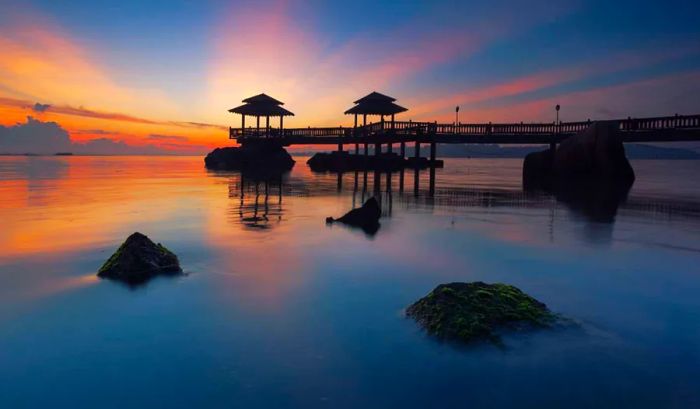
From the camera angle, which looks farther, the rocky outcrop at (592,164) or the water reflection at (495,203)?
the rocky outcrop at (592,164)

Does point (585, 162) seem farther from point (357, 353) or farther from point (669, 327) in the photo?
point (357, 353)

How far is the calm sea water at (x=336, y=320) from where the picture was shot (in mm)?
4262

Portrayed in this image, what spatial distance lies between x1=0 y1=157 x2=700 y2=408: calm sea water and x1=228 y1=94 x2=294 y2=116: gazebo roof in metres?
35.0

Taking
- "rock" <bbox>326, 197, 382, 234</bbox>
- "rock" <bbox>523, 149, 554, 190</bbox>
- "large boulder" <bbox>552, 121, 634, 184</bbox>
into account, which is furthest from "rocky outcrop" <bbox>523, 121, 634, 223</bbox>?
"rock" <bbox>326, 197, 382, 234</bbox>

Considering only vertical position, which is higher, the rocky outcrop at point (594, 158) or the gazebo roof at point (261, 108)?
the gazebo roof at point (261, 108)

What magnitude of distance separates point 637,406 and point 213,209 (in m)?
15.4

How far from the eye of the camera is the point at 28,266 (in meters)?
8.80

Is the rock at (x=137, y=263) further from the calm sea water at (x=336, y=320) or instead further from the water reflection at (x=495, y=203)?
the water reflection at (x=495, y=203)

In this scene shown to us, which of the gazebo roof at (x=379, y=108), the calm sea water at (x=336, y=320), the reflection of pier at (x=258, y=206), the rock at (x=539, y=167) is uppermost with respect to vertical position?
the gazebo roof at (x=379, y=108)

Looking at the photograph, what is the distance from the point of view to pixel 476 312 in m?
5.68

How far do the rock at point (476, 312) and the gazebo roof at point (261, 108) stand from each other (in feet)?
141

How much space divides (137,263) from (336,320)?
398 cm

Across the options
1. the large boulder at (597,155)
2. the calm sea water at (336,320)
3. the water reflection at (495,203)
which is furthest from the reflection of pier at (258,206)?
the large boulder at (597,155)

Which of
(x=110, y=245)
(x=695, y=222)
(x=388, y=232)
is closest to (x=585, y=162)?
(x=695, y=222)
